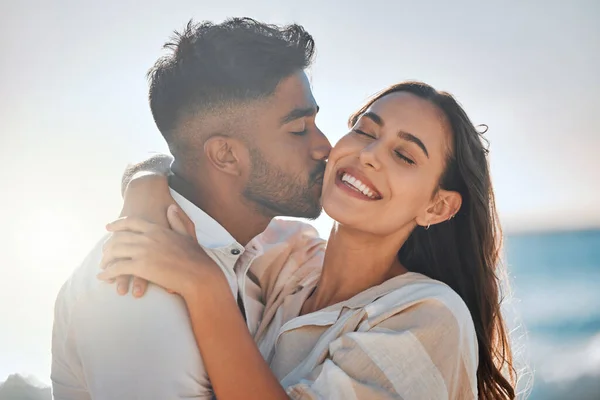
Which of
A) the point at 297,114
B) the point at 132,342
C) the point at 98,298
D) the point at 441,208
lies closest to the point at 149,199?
the point at 98,298

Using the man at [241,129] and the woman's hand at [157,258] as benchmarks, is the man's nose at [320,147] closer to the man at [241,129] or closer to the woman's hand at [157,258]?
the man at [241,129]

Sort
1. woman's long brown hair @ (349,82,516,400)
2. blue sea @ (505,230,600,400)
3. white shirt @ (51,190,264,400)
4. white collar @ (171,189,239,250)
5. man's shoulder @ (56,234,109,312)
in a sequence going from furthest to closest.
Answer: blue sea @ (505,230,600,400) → woman's long brown hair @ (349,82,516,400) → white collar @ (171,189,239,250) → man's shoulder @ (56,234,109,312) → white shirt @ (51,190,264,400)

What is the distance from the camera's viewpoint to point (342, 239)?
279 cm

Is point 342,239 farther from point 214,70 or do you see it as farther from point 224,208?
point 214,70

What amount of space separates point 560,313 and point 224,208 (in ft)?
32.2

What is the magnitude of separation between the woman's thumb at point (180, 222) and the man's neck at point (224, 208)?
0.31 m

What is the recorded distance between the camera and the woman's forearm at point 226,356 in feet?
6.89

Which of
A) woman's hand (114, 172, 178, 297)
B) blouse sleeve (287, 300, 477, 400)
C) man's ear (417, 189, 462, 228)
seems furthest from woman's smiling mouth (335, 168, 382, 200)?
woman's hand (114, 172, 178, 297)

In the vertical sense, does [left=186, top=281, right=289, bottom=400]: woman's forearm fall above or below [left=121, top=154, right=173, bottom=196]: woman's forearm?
below

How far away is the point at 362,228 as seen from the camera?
2.64 metres

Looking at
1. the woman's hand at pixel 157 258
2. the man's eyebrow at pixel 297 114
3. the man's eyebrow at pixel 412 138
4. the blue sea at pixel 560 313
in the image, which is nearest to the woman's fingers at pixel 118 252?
the woman's hand at pixel 157 258

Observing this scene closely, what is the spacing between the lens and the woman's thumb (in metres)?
2.40

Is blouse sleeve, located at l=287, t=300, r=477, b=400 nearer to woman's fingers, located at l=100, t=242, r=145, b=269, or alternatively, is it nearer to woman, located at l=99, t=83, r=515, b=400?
woman, located at l=99, t=83, r=515, b=400

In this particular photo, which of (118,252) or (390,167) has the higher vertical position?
(390,167)
